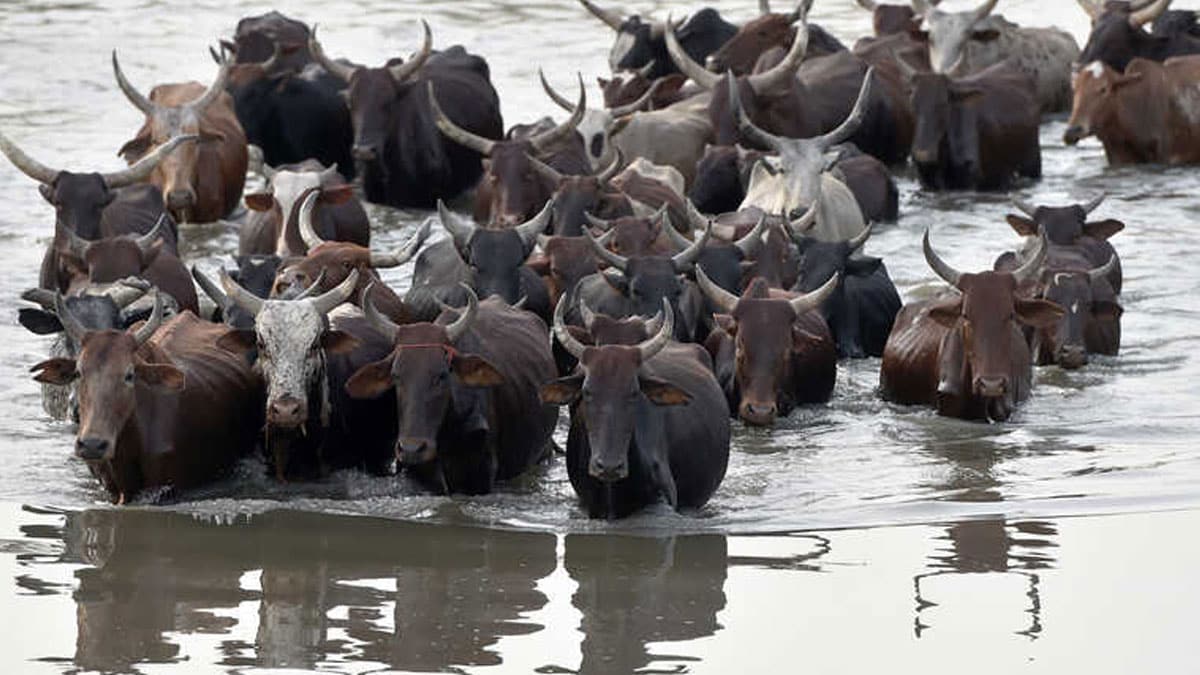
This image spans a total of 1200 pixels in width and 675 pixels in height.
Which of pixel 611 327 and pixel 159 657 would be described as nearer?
pixel 159 657

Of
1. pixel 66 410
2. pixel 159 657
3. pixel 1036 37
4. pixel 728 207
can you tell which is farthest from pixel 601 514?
pixel 1036 37

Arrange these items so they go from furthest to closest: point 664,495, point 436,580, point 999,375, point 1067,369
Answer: point 1067,369 → point 999,375 → point 664,495 → point 436,580

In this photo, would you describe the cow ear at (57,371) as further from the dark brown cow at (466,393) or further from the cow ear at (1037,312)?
the cow ear at (1037,312)

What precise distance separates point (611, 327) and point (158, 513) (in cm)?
223

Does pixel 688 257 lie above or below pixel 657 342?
above

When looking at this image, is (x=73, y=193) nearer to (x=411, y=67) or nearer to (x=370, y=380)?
(x=411, y=67)

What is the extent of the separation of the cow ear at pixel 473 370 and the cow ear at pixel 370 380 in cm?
30

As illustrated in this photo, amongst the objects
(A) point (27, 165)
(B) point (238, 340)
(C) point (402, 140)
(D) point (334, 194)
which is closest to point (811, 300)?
(B) point (238, 340)

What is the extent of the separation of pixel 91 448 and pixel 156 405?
62cm

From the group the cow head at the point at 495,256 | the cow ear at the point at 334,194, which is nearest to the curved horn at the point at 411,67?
the cow ear at the point at 334,194

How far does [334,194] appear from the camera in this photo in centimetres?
1719

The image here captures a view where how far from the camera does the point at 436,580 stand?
1134cm

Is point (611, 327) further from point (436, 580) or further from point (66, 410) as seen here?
point (66, 410)

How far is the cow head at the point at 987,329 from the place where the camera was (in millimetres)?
14320
